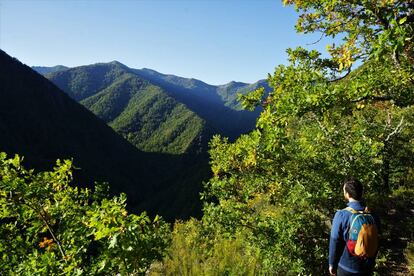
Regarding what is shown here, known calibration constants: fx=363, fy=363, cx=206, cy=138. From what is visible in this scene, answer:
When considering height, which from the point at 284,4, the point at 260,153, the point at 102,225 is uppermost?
the point at 284,4

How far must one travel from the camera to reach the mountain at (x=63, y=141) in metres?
154

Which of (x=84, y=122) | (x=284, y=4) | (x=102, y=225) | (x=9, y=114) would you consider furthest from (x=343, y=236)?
(x=84, y=122)

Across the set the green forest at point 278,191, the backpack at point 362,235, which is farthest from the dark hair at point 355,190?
the green forest at point 278,191

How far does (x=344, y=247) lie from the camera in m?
5.45

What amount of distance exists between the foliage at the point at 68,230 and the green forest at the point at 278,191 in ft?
0.07

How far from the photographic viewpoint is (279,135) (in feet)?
20.1

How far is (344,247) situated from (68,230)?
169 inches

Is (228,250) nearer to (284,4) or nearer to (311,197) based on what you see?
(311,197)

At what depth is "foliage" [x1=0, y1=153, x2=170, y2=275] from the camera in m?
4.52

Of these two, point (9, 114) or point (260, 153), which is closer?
point (260, 153)

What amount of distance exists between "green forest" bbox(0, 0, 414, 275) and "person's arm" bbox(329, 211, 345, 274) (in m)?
1.47

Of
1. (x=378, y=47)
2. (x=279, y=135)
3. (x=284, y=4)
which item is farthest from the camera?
(x=284, y=4)

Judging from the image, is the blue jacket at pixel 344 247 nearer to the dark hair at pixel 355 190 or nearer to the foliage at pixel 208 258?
the dark hair at pixel 355 190

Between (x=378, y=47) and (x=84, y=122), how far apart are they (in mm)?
205339
